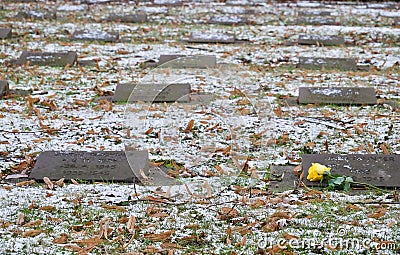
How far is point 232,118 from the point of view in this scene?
21.6 feet

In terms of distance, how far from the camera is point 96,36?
32.1 feet

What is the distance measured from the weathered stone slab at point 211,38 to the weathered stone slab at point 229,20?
3.12 ft

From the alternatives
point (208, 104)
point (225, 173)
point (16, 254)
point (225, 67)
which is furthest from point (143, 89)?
point (16, 254)

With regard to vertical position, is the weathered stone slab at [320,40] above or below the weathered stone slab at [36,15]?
above

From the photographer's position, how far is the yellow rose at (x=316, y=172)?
4.96 meters

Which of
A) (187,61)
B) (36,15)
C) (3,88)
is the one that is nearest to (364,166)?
(187,61)

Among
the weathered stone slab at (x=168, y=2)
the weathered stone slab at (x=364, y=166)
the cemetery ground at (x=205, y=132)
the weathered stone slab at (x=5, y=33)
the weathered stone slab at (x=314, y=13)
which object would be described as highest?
the weathered stone slab at (x=364, y=166)

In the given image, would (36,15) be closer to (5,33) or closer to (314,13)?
(5,33)

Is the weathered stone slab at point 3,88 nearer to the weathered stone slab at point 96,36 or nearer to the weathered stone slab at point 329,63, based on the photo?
the weathered stone slab at point 96,36

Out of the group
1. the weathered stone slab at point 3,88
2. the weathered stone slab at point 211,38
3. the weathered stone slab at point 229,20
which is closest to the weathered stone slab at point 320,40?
the weathered stone slab at point 211,38

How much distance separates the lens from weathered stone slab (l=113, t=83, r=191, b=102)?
7047 mm

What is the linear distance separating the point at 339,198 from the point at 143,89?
3.15m

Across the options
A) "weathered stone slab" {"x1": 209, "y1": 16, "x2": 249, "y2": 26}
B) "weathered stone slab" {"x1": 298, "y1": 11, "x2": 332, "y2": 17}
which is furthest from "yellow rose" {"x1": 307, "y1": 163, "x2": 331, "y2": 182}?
"weathered stone slab" {"x1": 298, "y1": 11, "x2": 332, "y2": 17}

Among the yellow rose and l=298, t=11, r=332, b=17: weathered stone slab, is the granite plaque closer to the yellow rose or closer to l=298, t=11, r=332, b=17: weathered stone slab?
l=298, t=11, r=332, b=17: weathered stone slab
